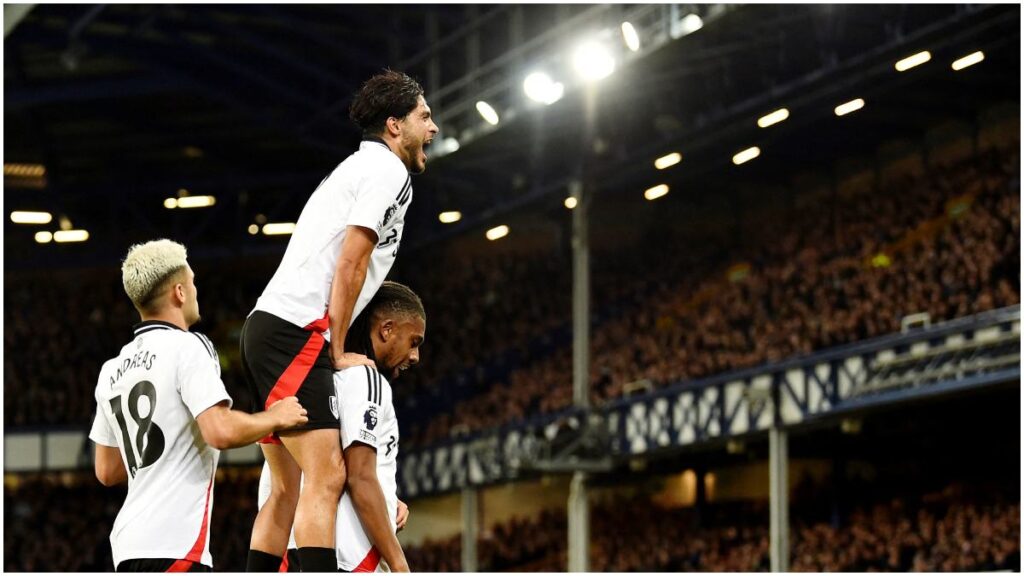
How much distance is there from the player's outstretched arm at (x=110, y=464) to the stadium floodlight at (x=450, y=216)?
31.6m

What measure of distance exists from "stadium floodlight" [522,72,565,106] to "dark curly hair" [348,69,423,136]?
23405mm

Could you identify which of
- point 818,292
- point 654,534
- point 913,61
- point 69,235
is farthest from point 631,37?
point 69,235

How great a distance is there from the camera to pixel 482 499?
40.2 metres

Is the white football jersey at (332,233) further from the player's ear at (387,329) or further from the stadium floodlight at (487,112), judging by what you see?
the stadium floodlight at (487,112)

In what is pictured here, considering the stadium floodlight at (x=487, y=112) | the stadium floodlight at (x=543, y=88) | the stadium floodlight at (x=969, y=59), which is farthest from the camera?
the stadium floodlight at (x=487, y=112)

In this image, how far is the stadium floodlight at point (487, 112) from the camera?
31125 mm

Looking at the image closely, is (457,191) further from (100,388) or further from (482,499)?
(100,388)

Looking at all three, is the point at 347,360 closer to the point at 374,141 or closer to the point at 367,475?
the point at 367,475

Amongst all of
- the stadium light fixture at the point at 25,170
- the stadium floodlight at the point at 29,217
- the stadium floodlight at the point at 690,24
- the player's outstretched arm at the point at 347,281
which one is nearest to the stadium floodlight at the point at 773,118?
the stadium floodlight at the point at 690,24

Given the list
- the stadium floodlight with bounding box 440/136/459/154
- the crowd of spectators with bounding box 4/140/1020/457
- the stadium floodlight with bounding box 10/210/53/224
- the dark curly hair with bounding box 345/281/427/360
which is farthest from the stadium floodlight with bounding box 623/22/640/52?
the dark curly hair with bounding box 345/281/427/360

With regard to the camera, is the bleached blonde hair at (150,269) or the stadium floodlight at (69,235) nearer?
the bleached blonde hair at (150,269)

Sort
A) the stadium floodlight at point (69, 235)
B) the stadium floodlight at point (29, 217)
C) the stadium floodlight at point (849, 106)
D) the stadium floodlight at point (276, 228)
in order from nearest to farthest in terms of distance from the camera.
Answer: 1. the stadium floodlight at point (849, 106)
2. the stadium floodlight at point (29, 217)
3. the stadium floodlight at point (276, 228)
4. the stadium floodlight at point (69, 235)

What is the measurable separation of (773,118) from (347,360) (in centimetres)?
2392

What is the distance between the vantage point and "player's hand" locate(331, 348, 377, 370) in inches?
245
